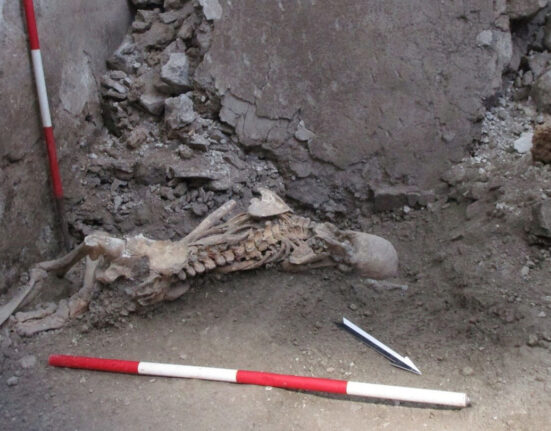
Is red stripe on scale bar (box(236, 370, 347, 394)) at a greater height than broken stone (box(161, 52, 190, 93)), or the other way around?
broken stone (box(161, 52, 190, 93))

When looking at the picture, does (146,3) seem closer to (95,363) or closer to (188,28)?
(188,28)

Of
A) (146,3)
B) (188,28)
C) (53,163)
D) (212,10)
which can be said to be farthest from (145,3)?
(53,163)

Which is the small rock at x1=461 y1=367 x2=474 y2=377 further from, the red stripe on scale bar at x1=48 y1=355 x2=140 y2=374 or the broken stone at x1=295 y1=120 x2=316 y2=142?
the broken stone at x1=295 y1=120 x2=316 y2=142

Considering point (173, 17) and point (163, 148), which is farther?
point (173, 17)

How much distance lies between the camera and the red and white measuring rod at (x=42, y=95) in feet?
9.11

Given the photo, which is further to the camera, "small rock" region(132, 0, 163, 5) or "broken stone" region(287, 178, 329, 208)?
"small rock" region(132, 0, 163, 5)

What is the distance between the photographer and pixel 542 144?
287cm

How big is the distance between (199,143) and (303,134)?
0.57 meters

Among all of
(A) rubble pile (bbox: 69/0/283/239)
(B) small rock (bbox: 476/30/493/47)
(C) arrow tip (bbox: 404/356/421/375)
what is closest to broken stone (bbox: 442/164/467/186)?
(B) small rock (bbox: 476/30/493/47)

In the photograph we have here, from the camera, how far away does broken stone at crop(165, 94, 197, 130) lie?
3336 mm

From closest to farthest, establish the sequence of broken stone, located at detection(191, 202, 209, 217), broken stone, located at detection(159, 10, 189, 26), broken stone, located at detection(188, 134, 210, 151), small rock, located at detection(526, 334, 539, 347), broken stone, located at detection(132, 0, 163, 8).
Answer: small rock, located at detection(526, 334, 539, 347) → broken stone, located at detection(191, 202, 209, 217) → broken stone, located at detection(188, 134, 210, 151) → broken stone, located at detection(159, 10, 189, 26) → broken stone, located at detection(132, 0, 163, 8)

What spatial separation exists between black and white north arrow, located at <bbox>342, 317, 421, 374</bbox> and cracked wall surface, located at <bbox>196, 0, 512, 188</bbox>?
0.99 meters

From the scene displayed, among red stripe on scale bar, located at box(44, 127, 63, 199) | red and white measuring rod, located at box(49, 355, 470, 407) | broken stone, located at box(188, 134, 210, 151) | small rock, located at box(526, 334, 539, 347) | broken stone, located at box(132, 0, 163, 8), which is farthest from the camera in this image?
broken stone, located at box(132, 0, 163, 8)

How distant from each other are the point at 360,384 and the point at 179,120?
1.82 metres
